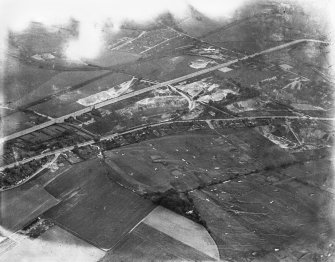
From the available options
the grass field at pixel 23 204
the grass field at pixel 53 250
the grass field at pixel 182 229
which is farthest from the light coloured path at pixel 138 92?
the grass field at pixel 182 229

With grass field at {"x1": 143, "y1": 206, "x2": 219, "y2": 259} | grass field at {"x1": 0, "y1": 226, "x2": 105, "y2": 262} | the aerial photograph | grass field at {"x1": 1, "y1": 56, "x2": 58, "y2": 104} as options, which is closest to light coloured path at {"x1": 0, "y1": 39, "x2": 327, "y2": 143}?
the aerial photograph

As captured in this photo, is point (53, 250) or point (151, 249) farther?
point (151, 249)

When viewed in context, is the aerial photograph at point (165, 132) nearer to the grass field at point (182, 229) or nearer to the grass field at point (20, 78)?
the grass field at point (182, 229)

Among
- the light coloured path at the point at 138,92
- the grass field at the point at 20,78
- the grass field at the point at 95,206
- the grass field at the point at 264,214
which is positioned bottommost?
the grass field at the point at 264,214

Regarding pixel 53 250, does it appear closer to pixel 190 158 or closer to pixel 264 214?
pixel 190 158

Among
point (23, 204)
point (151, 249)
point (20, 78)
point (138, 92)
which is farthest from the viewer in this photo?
point (20, 78)

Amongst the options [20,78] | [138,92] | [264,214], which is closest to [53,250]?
[264,214]

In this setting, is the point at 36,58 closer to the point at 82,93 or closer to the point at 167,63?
the point at 82,93
